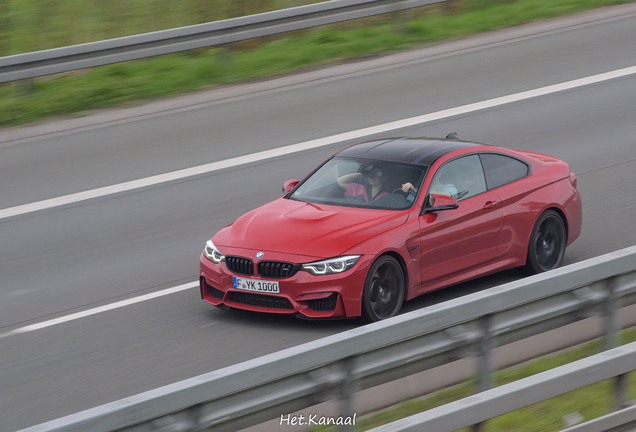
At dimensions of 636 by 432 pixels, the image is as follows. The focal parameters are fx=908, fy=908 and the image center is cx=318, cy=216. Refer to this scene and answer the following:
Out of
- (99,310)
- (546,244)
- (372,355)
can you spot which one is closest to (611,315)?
(372,355)

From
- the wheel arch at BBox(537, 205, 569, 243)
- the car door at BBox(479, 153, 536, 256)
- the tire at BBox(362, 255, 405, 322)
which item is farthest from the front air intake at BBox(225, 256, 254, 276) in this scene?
the wheel arch at BBox(537, 205, 569, 243)

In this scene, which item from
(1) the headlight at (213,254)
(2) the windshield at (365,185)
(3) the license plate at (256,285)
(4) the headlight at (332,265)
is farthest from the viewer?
(2) the windshield at (365,185)

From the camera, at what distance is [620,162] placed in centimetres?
1249

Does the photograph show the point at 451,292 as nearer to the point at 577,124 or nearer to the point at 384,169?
the point at 384,169

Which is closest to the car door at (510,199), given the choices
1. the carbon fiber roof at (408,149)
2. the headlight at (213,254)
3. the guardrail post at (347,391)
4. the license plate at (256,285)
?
the carbon fiber roof at (408,149)

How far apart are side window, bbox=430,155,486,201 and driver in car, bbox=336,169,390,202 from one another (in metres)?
0.47

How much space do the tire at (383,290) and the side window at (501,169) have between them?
63.8 inches

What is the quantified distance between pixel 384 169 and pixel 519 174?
1525mm

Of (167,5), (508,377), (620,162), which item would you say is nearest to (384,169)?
(508,377)

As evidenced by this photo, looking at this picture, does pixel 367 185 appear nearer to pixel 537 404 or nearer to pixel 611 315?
pixel 611 315

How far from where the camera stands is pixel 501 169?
29.5 feet

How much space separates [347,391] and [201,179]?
792 cm

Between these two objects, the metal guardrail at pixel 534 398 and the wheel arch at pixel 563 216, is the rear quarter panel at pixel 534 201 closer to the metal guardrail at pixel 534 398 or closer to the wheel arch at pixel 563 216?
the wheel arch at pixel 563 216

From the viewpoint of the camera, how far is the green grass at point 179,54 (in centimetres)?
1538
